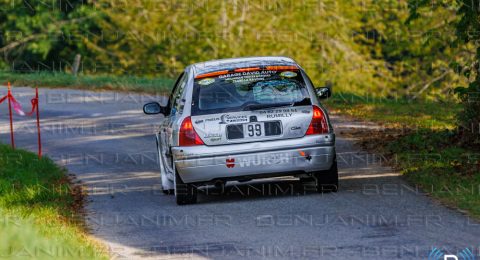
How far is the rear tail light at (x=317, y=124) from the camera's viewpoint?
12.2m

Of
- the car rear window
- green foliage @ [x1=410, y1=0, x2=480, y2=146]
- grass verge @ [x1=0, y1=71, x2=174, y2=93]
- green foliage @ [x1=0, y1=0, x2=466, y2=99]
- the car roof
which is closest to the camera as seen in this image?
the car rear window

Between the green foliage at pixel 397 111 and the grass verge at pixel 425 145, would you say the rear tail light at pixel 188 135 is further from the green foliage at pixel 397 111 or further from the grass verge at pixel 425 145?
the green foliage at pixel 397 111

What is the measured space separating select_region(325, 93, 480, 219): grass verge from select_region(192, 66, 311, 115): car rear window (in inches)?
82.8

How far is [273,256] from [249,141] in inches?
127

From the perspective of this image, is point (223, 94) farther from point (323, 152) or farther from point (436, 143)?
point (436, 143)

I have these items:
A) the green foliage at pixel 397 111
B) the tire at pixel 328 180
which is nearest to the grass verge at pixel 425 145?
the green foliage at pixel 397 111

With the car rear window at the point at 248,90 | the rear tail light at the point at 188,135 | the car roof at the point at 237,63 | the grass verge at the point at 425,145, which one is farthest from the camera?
the car roof at the point at 237,63

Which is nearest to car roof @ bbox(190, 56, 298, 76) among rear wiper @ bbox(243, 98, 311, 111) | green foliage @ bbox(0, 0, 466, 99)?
rear wiper @ bbox(243, 98, 311, 111)

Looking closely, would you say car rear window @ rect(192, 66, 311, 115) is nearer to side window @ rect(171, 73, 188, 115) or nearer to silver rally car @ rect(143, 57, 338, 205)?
silver rally car @ rect(143, 57, 338, 205)

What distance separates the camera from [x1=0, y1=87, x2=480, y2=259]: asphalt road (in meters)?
9.33

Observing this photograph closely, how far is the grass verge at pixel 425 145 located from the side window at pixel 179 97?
10.5ft

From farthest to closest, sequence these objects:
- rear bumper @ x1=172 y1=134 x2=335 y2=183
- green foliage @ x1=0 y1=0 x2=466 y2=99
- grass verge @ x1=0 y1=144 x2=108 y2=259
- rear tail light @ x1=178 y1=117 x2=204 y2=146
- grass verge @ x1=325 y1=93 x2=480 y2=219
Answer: green foliage @ x1=0 y1=0 x2=466 y2=99 < grass verge @ x1=325 y1=93 x2=480 y2=219 < rear tail light @ x1=178 y1=117 x2=204 y2=146 < rear bumper @ x1=172 y1=134 x2=335 y2=183 < grass verge @ x1=0 y1=144 x2=108 y2=259

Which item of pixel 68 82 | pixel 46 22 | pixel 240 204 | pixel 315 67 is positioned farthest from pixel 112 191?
pixel 46 22

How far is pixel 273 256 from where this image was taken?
8.98 metres
